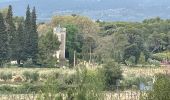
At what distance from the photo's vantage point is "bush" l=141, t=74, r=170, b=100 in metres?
20.5

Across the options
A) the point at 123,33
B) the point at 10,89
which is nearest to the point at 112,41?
the point at 123,33

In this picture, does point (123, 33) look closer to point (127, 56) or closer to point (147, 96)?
point (127, 56)

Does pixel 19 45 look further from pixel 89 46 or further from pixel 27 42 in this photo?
pixel 89 46

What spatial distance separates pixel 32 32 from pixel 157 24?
99.6 feet

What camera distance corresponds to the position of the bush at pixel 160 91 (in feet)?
67.1

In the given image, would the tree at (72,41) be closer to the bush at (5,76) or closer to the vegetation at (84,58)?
the vegetation at (84,58)

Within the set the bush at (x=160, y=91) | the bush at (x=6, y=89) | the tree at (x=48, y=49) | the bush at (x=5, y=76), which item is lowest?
the bush at (x=6, y=89)

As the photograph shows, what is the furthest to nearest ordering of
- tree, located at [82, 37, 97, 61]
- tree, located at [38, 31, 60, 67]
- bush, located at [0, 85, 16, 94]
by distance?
→ tree, located at [82, 37, 97, 61], tree, located at [38, 31, 60, 67], bush, located at [0, 85, 16, 94]

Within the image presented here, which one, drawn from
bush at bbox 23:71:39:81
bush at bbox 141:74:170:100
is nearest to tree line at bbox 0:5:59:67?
bush at bbox 23:71:39:81

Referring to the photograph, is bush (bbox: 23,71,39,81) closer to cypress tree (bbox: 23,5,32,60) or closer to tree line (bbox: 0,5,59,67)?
tree line (bbox: 0,5,59,67)

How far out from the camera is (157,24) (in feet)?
295

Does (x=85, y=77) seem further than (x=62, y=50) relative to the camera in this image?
No

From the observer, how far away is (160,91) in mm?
20531

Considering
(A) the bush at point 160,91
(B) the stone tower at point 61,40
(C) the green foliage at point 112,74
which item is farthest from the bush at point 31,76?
(A) the bush at point 160,91
